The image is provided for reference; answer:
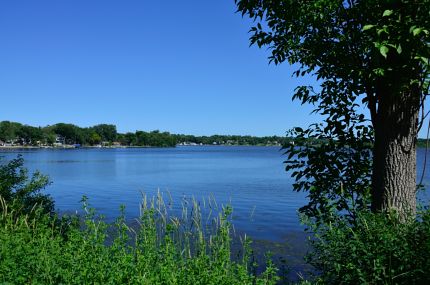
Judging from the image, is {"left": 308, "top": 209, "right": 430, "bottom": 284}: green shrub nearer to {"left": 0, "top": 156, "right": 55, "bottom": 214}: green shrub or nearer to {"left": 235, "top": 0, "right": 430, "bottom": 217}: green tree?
{"left": 235, "top": 0, "right": 430, "bottom": 217}: green tree

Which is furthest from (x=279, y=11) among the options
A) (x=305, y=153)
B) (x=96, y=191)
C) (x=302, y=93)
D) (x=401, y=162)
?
(x=96, y=191)

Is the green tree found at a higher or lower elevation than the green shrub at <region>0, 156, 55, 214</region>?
higher

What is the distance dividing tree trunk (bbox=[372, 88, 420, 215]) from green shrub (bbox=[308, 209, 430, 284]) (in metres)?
0.72

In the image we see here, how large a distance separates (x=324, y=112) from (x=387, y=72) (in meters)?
1.45

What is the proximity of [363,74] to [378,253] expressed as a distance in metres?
2.84

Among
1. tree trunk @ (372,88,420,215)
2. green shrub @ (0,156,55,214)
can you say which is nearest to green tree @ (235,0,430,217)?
tree trunk @ (372,88,420,215)

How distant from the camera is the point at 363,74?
267 inches

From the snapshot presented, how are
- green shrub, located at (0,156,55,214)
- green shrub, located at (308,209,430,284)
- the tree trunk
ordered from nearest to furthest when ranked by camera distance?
green shrub, located at (308,209,430,284)
the tree trunk
green shrub, located at (0,156,55,214)

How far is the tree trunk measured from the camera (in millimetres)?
6922

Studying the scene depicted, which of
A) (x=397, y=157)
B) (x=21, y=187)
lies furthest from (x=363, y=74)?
(x=21, y=187)

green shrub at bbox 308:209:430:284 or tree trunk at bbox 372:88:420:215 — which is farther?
tree trunk at bbox 372:88:420:215

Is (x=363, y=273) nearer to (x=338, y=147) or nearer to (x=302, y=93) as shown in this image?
(x=338, y=147)

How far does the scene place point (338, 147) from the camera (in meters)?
7.68

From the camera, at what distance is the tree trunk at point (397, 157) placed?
22.7 feet
